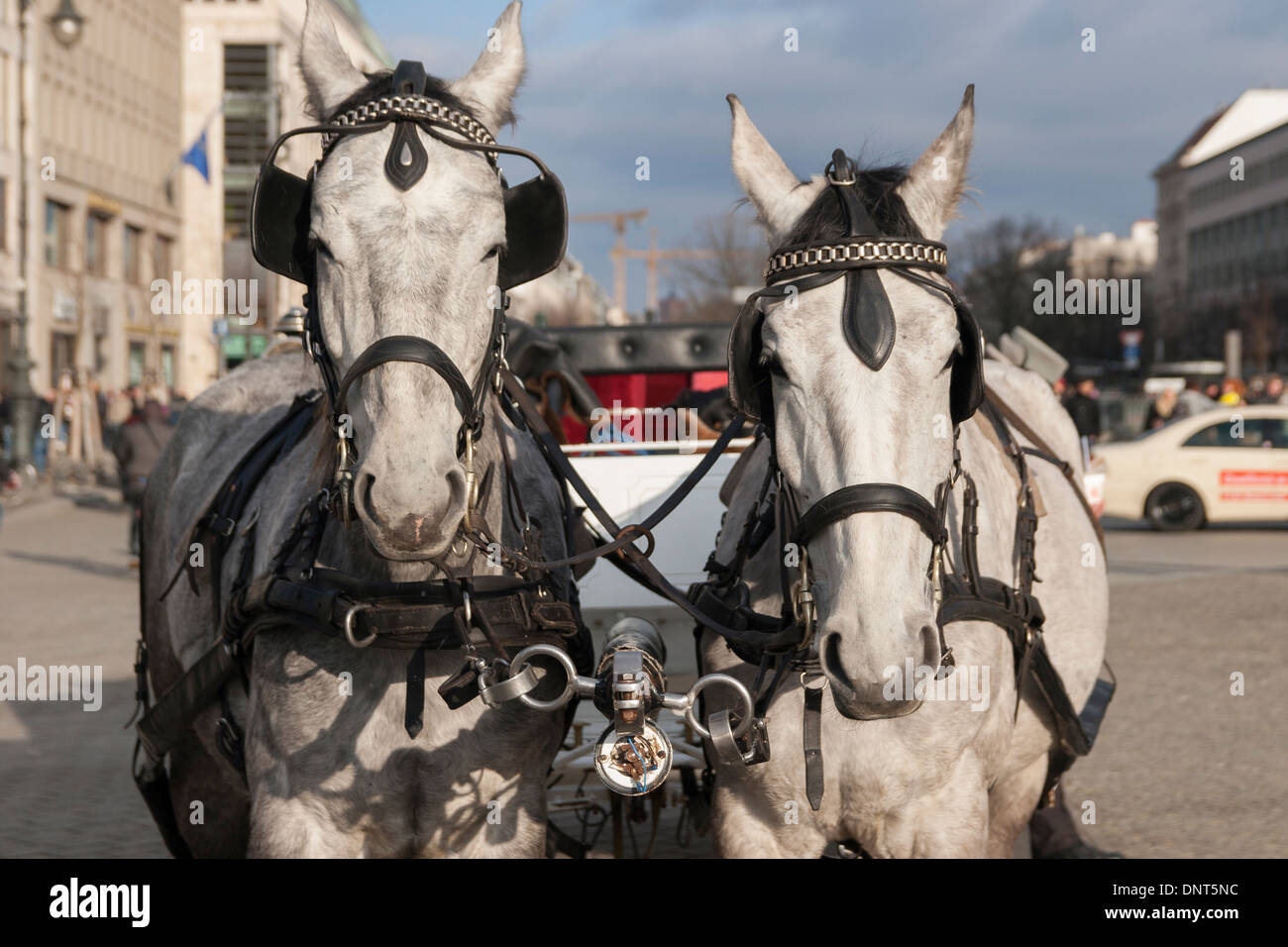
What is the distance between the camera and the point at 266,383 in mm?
5535

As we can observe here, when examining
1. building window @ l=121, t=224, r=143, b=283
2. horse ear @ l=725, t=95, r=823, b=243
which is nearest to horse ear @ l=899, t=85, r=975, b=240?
horse ear @ l=725, t=95, r=823, b=243

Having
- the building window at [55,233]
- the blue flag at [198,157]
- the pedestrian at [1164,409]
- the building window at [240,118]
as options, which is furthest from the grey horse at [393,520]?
the building window at [240,118]

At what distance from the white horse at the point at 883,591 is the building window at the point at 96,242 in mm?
46105

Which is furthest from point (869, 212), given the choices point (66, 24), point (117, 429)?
point (117, 429)

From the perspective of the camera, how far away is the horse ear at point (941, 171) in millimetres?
3420

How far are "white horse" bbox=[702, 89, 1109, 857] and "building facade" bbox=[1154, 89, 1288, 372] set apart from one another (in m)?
51.0

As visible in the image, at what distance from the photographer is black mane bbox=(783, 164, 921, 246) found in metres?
3.22

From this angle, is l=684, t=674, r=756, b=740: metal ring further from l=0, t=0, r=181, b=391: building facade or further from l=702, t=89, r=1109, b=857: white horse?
l=0, t=0, r=181, b=391: building facade

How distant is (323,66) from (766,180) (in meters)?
1.13

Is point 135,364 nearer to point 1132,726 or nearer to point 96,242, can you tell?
point 96,242

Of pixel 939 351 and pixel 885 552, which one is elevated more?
pixel 939 351
